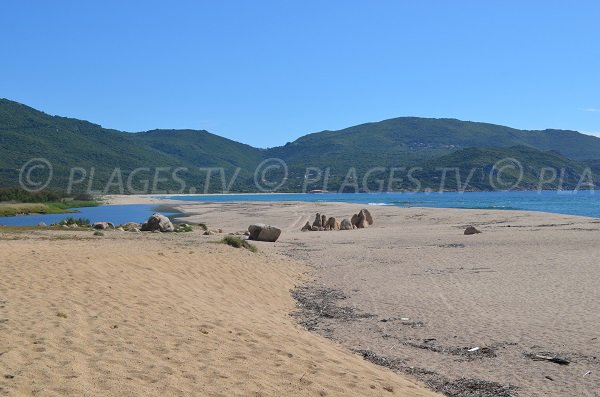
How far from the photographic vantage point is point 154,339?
8023 mm

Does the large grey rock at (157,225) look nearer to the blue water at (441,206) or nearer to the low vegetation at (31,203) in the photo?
the blue water at (441,206)

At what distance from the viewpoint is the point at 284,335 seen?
9250 mm

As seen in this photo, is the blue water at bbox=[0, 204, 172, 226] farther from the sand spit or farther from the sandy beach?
the sandy beach

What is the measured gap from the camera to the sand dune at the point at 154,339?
20.8ft

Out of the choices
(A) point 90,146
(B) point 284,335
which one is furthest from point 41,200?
(A) point 90,146

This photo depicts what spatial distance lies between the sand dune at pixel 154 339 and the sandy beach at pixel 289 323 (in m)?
0.03

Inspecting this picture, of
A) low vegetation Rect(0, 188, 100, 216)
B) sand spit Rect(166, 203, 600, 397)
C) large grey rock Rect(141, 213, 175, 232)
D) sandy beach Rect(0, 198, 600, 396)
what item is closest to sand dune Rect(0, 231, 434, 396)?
sandy beach Rect(0, 198, 600, 396)

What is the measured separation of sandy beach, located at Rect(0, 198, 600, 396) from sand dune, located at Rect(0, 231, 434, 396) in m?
0.03

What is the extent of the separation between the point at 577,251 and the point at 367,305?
1203 cm

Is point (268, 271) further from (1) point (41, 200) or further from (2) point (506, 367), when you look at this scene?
(1) point (41, 200)

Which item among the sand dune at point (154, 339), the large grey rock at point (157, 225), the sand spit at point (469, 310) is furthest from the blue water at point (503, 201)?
the sand dune at point (154, 339)

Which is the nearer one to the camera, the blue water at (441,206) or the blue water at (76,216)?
the blue water at (76,216)

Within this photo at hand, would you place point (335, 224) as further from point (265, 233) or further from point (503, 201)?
point (503, 201)

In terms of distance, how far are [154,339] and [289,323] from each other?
3.72 metres
